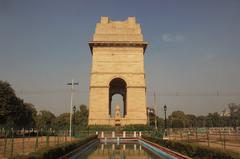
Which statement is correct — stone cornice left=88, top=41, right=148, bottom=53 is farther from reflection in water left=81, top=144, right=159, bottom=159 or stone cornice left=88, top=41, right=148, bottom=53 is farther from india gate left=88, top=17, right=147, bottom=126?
reflection in water left=81, top=144, right=159, bottom=159

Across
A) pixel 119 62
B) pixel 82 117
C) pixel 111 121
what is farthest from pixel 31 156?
pixel 82 117

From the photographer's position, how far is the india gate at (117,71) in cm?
3334

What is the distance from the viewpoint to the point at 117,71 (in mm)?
35125

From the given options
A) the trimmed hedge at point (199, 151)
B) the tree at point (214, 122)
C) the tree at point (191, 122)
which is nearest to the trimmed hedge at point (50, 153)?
the trimmed hedge at point (199, 151)

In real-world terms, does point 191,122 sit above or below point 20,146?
above

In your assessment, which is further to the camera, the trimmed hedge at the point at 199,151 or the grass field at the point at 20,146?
the grass field at the point at 20,146

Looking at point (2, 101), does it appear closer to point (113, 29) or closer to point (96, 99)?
point (96, 99)

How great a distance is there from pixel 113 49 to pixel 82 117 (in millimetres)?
50619

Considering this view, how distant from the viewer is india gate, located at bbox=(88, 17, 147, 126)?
33.3 metres

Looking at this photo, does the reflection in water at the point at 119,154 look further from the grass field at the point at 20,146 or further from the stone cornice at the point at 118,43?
the stone cornice at the point at 118,43

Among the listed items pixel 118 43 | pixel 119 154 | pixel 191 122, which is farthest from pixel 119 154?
pixel 191 122

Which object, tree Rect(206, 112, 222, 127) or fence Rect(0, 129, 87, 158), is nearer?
fence Rect(0, 129, 87, 158)

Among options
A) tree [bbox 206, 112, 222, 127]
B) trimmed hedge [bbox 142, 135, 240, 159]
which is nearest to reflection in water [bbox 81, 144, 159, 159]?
trimmed hedge [bbox 142, 135, 240, 159]

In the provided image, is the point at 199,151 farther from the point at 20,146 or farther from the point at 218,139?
the point at 20,146
